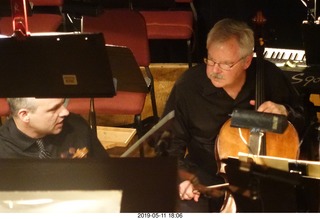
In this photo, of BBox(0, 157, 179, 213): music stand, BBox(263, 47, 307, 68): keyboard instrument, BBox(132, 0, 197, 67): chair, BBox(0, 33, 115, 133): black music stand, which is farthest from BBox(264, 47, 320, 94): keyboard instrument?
BBox(0, 157, 179, 213): music stand

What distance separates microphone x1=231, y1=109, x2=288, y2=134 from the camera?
159 cm

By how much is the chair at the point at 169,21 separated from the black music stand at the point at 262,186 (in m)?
2.94

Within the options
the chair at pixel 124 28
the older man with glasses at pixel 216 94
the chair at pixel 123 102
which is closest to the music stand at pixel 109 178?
the older man with glasses at pixel 216 94

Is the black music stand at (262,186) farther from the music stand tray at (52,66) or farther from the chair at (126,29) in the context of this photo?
the chair at (126,29)

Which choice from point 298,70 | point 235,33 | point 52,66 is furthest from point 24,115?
point 298,70

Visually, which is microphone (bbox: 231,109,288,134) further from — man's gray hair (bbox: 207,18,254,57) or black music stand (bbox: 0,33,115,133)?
man's gray hair (bbox: 207,18,254,57)

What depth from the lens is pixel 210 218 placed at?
3.62 feet

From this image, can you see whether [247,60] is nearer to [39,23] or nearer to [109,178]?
[109,178]

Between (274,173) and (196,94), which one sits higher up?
(274,173)

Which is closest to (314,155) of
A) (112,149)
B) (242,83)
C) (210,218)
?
(242,83)

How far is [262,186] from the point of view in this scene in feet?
5.00

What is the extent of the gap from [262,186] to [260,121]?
0.19 metres

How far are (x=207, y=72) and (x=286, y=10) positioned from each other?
7.65 feet

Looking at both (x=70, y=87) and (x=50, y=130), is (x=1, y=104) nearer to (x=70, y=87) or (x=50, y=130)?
(x=50, y=130)
